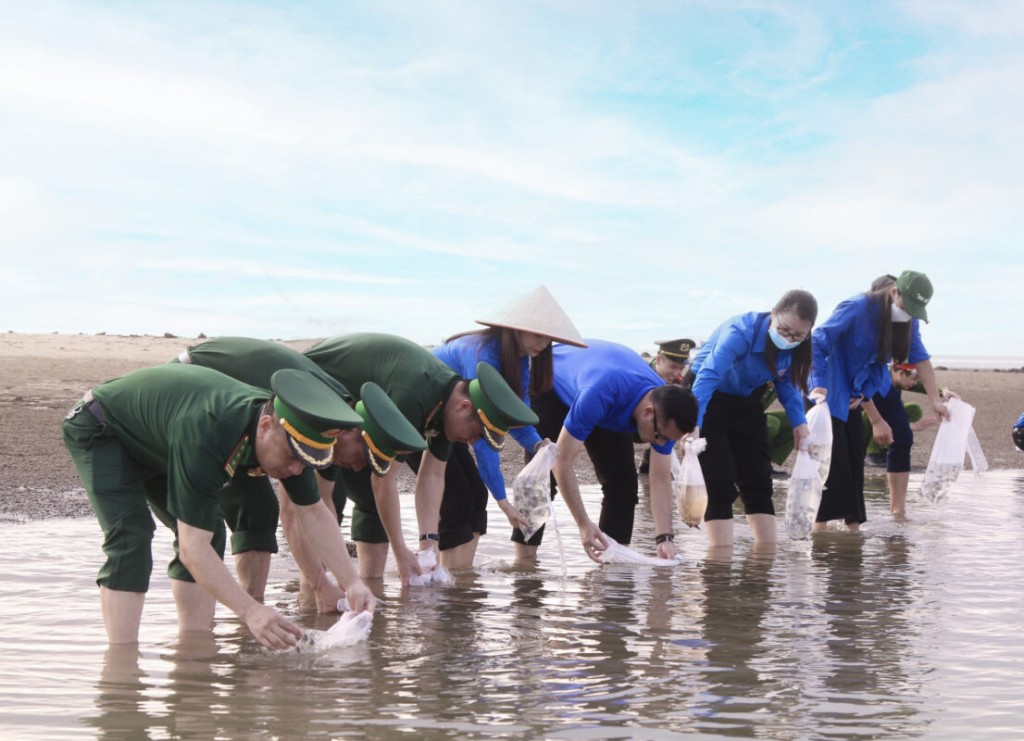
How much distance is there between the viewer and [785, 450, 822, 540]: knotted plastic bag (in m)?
6.99

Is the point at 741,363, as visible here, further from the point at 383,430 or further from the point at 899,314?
the point at 383,430

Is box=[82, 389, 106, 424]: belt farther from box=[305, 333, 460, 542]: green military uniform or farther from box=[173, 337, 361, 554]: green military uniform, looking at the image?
box=[305, 333, 460, 542]: green military uniform

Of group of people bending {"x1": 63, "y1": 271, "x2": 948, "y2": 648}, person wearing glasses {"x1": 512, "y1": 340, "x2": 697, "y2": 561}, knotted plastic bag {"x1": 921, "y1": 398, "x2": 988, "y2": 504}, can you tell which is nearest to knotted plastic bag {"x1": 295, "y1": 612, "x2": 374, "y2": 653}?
group of people bending {"x1": 63, "y1": 271, "x2": 948, "y2": 648}

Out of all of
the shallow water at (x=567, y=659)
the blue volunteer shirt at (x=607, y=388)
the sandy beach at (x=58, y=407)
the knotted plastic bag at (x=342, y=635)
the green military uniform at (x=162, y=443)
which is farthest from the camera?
the sandy beach at (x=58, y=407)

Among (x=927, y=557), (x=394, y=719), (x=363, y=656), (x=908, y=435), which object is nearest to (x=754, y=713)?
(x=394, y=719)

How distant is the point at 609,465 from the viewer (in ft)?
19.8

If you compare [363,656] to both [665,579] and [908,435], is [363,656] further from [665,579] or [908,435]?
[908,435]

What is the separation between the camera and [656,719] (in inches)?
133

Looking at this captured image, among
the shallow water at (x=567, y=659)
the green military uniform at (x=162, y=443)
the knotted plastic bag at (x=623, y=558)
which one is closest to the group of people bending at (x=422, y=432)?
the green military uniform at (x=162, y=443)

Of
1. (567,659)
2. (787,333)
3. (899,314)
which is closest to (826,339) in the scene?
(899,314)

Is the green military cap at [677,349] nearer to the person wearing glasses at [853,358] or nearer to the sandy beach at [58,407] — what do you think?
the person wearing glasses at [853,358]

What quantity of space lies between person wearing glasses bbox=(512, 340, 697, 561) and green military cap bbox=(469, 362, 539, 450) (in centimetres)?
85

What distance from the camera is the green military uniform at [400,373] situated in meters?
4.60

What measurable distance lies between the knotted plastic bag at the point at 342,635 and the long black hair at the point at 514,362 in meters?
1.49
